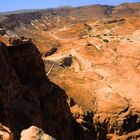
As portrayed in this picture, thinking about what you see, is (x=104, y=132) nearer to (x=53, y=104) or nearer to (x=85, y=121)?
(x=85, y=121)

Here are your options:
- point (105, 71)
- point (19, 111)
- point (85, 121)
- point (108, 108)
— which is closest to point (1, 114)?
point (19, 111)

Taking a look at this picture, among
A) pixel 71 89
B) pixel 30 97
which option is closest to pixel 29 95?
pixel 30 97

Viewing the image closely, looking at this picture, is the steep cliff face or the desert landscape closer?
the steep cliff face

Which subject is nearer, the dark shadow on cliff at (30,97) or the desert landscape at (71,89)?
the dark shadow on cliff at (30,97)

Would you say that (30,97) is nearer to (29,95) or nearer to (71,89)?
(29,95)

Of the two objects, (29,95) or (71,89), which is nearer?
(29,95)
